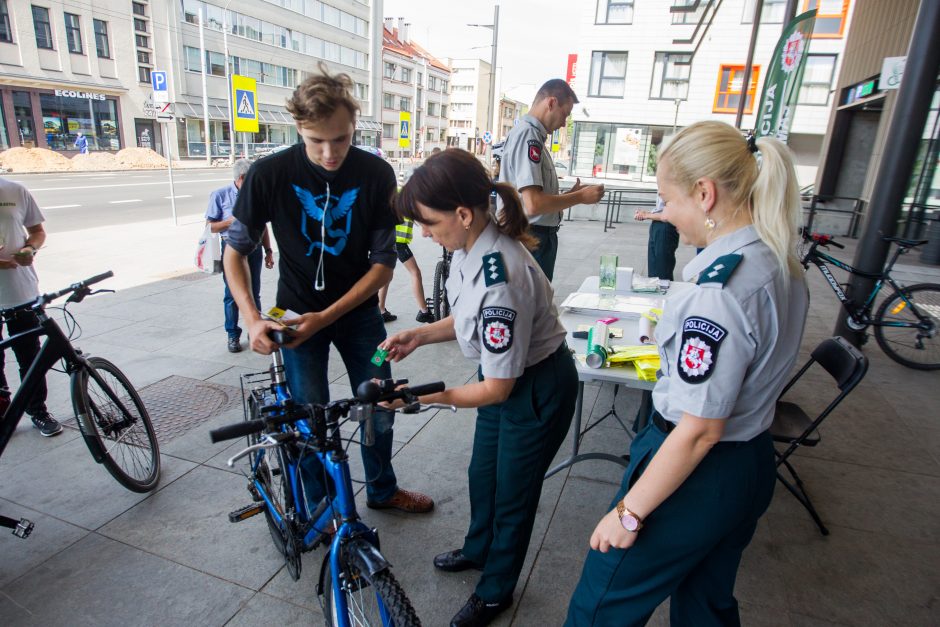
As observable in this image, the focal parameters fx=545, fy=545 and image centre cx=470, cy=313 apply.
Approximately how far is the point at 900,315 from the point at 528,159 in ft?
13.5

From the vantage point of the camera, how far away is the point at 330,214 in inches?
93.3

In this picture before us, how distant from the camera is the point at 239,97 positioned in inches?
536

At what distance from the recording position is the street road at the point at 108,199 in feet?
38.7

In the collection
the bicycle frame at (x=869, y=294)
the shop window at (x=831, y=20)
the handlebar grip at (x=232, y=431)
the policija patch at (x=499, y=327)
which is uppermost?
the shop window at (x=831, y=20)

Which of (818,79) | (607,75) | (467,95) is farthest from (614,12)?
(467,95)

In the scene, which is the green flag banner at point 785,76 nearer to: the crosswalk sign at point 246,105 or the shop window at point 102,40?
the crosswalk sign at point 246,105

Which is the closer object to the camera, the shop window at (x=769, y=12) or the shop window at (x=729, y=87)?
the shop window at (x=769, y=12)

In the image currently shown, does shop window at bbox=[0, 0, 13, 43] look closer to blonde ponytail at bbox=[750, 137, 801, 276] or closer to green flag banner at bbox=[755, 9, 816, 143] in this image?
green flag banner at bbox=[755, 9, 816, 143]

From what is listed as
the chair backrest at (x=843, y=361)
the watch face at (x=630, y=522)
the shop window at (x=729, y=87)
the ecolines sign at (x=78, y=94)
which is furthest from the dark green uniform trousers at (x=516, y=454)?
the ecolines sign at (x=78, y=94)

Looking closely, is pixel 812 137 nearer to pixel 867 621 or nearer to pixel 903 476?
pixel 903 476

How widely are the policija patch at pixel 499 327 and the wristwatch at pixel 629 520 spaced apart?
56cm

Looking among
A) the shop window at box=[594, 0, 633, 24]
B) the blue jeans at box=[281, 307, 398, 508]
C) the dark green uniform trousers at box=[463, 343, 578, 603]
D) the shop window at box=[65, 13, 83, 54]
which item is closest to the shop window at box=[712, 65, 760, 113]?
the shop window at box=[594, 0, 633, 24]

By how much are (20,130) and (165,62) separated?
32.7 ft

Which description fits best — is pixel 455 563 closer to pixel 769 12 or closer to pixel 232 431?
pixel 232 431
